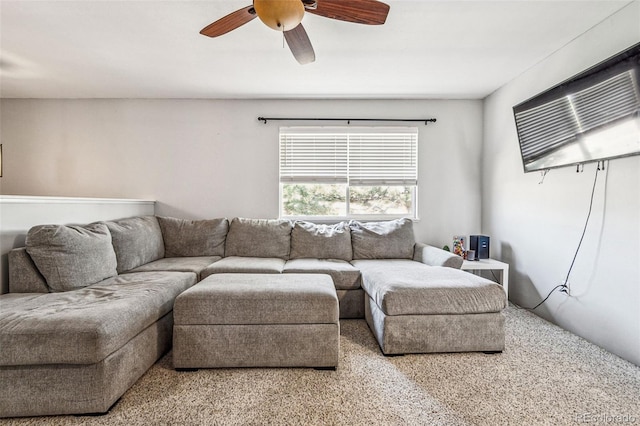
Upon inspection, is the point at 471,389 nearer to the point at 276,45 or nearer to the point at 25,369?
the point at 25,369

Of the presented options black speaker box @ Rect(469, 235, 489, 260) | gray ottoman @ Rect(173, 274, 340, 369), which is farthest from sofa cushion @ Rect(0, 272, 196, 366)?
black speaker box @ Rect(469, 235, 489, 260)

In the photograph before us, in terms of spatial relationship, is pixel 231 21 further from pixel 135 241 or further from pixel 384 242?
pixel 384 242

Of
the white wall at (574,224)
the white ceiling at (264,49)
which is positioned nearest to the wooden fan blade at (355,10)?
the white ceiling at (264,49)

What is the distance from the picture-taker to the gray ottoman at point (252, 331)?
1781 mm

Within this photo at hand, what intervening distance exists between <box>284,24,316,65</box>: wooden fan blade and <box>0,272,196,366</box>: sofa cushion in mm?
1822

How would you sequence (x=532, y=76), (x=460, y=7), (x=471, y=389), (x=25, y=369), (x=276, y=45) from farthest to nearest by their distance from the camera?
(x=532, y=76) < (x=276, y=45) < (x=460, y=7) < (x=471, y=389) < (x=25, y=369)

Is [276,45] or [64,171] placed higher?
[276,45]

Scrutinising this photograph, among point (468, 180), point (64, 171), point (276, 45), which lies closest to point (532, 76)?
point (468, 180)

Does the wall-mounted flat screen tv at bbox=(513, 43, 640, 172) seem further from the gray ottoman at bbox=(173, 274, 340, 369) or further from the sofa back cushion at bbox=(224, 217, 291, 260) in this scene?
the sofa back cushion at bbox=(224, 217, 291, 260)

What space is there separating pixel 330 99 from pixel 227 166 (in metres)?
1.50

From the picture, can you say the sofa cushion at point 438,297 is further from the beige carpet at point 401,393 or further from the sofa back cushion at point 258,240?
the sofa back cushion at point 258,240

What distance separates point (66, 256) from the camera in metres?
2.01

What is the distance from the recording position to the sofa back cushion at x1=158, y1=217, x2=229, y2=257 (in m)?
Result: 3.22

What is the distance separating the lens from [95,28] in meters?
2.18
